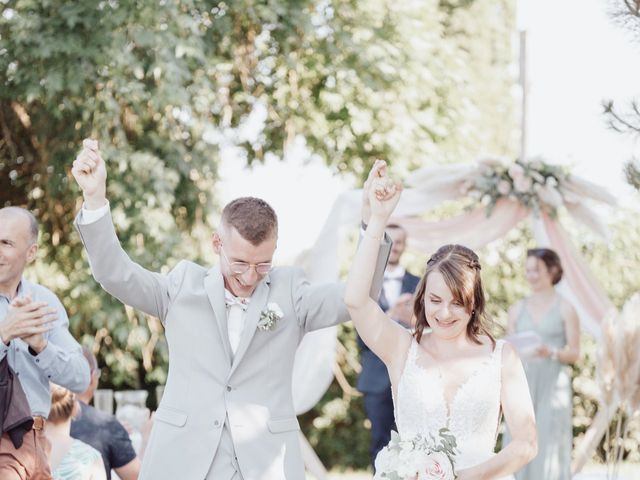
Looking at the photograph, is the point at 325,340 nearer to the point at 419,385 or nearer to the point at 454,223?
the point at 454,223

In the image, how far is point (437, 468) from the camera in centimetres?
330

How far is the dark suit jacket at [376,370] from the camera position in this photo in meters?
7.96

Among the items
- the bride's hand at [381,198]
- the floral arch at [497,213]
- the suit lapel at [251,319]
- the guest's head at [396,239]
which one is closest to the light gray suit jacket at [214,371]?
the suit lapel at [251,319]

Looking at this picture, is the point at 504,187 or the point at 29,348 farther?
the point at 504,187

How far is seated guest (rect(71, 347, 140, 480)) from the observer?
5.07 metres

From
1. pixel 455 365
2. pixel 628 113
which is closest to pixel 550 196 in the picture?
pixel 628 113

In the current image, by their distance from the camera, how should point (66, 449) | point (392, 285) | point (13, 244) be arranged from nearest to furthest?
point (13, 244) → point (66, 449) → point (392, 285)

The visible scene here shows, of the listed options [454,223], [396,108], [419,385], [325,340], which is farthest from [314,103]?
[419,385]

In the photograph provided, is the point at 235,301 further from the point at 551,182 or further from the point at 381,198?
the point at 551,182

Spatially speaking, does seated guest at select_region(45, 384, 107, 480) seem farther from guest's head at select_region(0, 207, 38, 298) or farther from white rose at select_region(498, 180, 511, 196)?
white rose at select_region(498, 180, 511, 196)

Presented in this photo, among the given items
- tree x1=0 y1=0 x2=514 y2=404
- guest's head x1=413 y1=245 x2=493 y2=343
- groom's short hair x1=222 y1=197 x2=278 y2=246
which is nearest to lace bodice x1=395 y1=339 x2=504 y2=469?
guest's head x1=413 y1=245 x2=493 y2=343

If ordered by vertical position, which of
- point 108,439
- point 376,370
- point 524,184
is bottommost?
point 376,370

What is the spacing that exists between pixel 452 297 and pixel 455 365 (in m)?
0.29

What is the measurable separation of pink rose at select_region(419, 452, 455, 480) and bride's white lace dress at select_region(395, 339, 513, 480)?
1.71 feet
